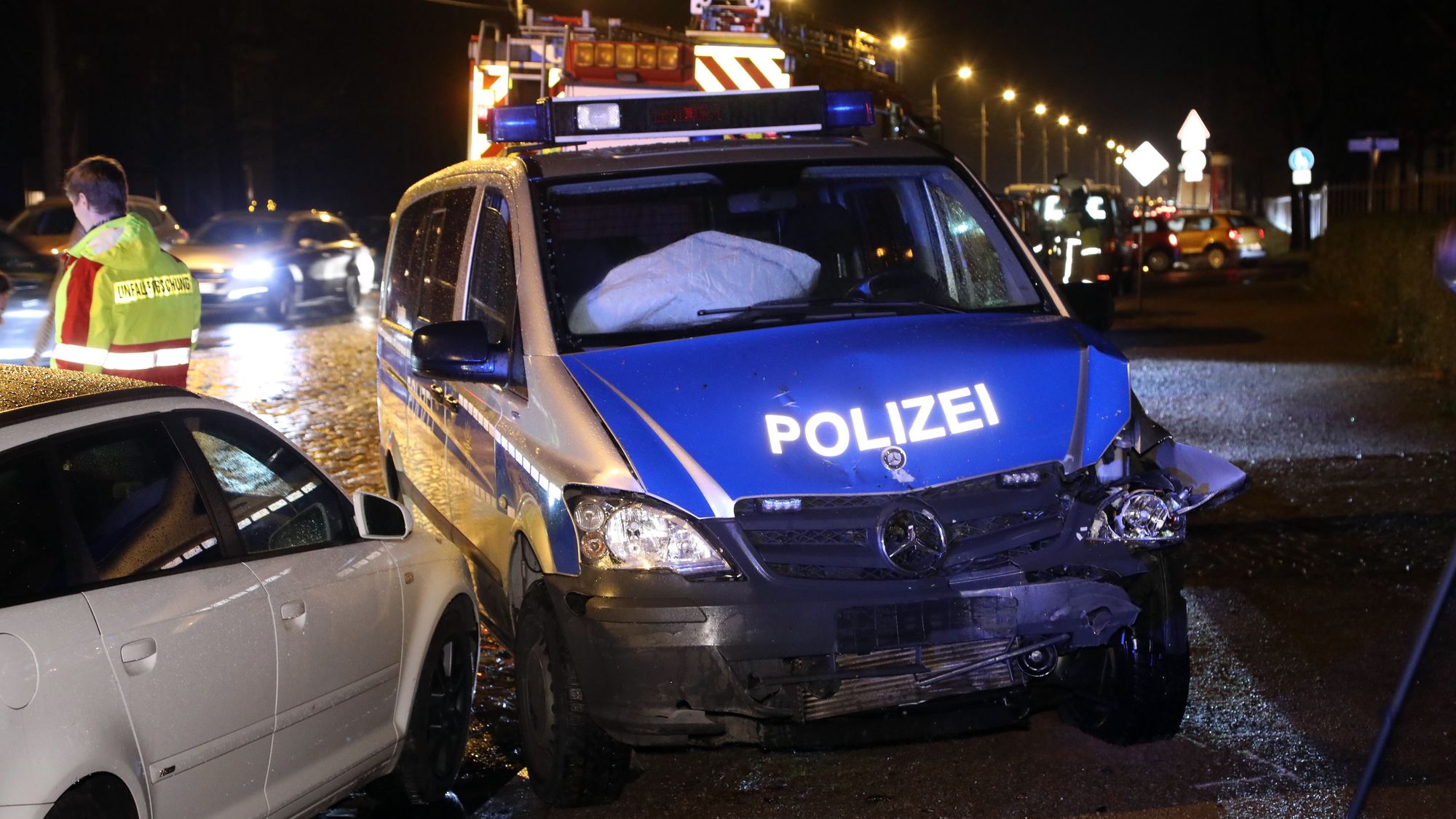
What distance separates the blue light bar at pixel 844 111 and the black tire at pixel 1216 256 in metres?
37.2

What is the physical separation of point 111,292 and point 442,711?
2.66m

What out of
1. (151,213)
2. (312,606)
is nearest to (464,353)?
(312,606)

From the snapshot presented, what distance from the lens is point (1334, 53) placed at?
4841cm

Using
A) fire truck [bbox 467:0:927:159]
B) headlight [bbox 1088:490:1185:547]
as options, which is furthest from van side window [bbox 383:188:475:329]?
fire truck [bbox 467:0:927:159]

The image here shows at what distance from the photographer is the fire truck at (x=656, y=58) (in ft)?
39.8

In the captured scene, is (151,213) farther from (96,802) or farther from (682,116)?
(96,802)

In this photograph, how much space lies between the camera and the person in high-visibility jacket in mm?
6727

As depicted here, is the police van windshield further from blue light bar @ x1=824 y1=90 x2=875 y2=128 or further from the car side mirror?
the car side mirror

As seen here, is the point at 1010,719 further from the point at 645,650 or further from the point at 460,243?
Result: the point at 460,243

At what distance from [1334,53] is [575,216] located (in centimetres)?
4729

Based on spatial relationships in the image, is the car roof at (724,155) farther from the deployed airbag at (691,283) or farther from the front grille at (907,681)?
the front grille at (907,681)

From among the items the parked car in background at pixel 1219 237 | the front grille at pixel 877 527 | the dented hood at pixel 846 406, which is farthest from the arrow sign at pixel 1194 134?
the front grille at pixel 877 527

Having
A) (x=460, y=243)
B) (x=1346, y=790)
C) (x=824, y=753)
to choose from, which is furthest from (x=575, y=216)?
(x=1346, y=790)

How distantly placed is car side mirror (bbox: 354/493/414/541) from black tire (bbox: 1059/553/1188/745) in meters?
1.92
